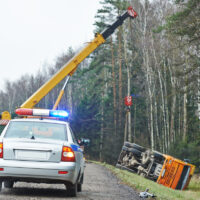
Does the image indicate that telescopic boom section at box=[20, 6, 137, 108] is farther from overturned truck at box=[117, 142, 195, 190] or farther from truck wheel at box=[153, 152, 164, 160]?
overturned truck at box=[117, 142, 195, 190]

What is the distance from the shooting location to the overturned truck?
75.4 ft

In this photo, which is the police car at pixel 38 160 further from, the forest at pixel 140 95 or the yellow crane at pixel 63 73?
the forest at pixel 140 95

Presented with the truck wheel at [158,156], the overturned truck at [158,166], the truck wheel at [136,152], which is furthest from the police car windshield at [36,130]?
the truck wheel at [136,152]

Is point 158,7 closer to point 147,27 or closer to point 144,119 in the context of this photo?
point 147,27

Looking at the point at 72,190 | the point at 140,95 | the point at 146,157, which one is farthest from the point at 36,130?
the point at 140,95

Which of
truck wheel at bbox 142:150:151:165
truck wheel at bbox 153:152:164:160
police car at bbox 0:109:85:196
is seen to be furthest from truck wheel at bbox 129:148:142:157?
police car at bbox 0:109:85:196

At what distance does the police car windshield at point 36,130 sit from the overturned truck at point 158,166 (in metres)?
13.2

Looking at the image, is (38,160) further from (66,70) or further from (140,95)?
(140,95)

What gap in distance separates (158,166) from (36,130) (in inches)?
555

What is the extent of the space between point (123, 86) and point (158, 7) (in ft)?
38.8

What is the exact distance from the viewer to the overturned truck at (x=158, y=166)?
904 inches

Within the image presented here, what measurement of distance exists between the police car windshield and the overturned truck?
13.2 m

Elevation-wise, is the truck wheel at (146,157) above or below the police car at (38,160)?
below

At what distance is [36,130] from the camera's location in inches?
404
